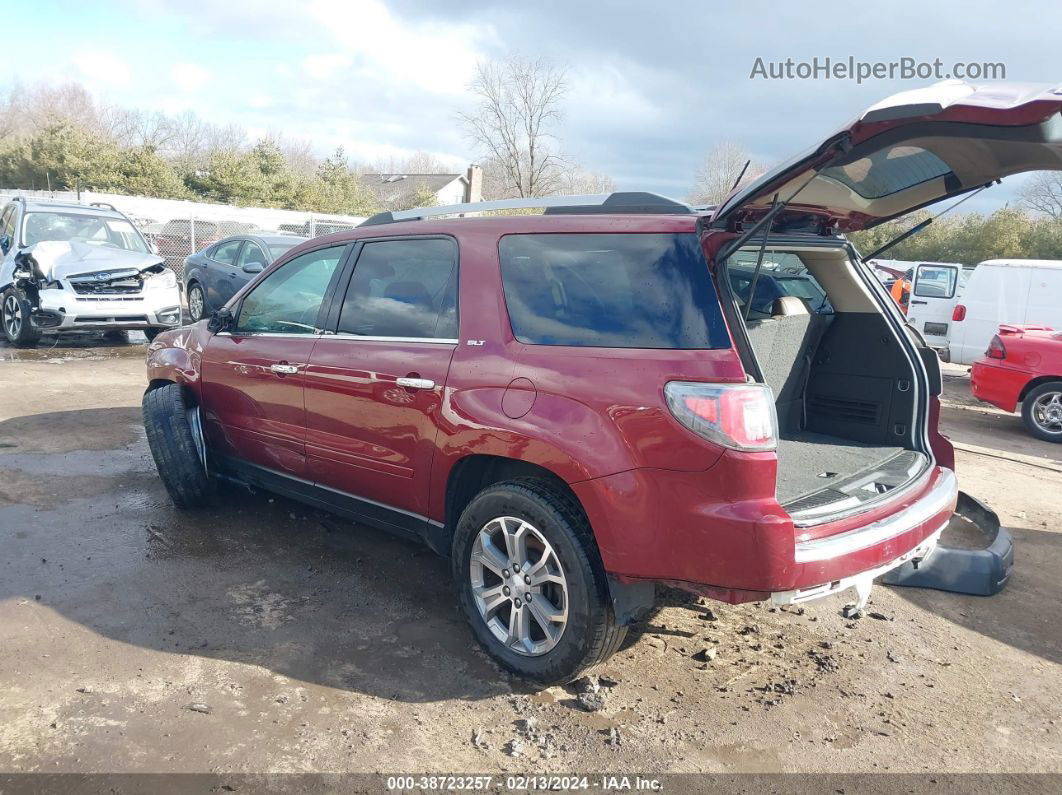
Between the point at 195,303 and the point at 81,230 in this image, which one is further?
the point at 195,303

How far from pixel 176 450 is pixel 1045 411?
8.65 metres

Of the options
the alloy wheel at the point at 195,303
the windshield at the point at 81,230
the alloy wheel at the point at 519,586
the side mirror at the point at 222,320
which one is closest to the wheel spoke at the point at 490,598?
the alloy wheel at the point at 519,586

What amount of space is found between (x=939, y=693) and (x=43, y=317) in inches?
440

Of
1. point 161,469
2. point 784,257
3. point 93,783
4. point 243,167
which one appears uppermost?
point 243,167

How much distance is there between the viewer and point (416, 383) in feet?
11.5

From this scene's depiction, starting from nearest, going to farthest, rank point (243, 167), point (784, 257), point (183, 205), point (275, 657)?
point (275, 657), point (784, 257), point (183, 205), point (243, 167)

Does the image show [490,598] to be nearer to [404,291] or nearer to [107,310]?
[404,291]

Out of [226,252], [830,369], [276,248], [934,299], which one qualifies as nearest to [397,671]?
[830,369]

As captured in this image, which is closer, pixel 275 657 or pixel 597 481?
pixel 597 481

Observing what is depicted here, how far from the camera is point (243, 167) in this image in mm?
31469

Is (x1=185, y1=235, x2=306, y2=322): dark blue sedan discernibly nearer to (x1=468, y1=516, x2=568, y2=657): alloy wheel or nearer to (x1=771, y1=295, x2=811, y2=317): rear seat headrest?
(x1=771, y1=295, x2=811, y2=317): rear seat headrest

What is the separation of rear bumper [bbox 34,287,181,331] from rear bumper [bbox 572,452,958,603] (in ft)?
32.6

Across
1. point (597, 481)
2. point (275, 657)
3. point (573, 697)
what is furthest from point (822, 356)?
point (275, 657)

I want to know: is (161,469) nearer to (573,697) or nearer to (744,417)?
(573,697)
